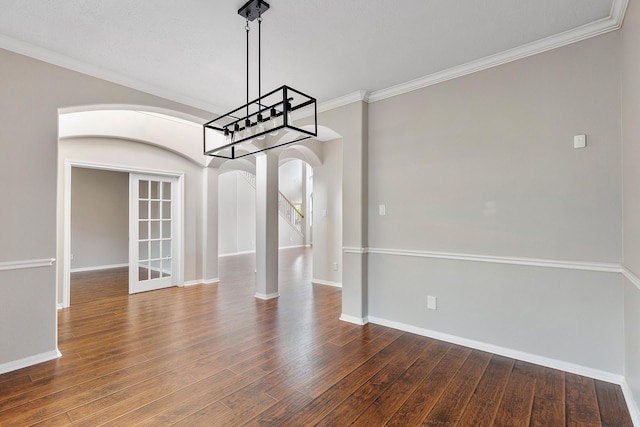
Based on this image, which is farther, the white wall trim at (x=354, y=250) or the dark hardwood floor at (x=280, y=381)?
the white wall trim at (x=354, y=250)

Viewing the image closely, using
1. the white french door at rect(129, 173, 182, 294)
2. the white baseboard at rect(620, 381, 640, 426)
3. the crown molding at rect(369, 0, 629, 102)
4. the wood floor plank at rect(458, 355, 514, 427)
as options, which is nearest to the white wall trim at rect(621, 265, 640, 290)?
the white baseboard at rect(620, 381, 640, 426)

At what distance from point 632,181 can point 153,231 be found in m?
6.35

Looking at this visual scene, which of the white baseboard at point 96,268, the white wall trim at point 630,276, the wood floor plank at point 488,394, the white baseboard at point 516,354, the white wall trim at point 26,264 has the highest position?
the white wall trim at point 26,264

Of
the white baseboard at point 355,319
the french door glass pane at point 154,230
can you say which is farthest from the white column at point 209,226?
the white baseboard at point 355,319

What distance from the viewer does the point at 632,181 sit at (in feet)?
6.57

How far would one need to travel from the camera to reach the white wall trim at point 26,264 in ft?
8.38

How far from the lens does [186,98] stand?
12.0 ft

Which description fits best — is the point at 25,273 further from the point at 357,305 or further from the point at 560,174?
the point at 560,174

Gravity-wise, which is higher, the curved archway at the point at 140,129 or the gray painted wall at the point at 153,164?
the curved archway at the point at 140,129

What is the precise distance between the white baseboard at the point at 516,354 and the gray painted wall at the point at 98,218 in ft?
24.2

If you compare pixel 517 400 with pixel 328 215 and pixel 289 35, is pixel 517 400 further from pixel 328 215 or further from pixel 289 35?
pixel 328 215

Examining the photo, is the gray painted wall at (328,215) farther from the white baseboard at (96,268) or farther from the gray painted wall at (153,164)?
the white baseboard at (96,268)

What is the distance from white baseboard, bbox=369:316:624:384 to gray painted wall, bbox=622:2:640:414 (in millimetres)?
166

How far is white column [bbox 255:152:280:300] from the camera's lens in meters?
4.81
